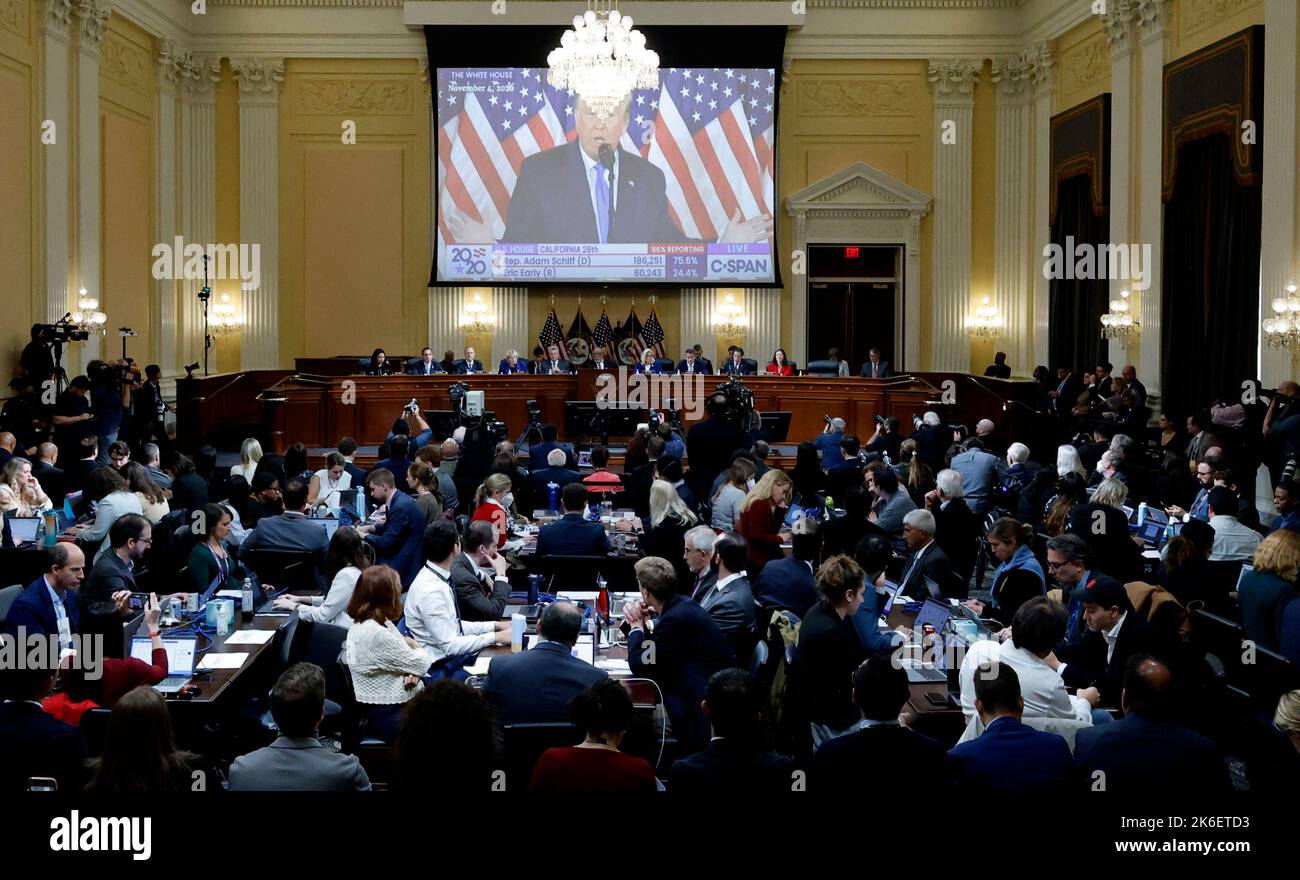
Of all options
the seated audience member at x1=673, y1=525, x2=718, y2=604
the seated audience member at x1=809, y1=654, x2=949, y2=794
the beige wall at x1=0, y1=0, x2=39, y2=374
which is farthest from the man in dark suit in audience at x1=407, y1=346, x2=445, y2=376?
the seated audience member at x1=809, y1=654, x2=949, y2=794

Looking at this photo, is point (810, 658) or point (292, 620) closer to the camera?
point (810, 658)

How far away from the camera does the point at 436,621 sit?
5.69 m

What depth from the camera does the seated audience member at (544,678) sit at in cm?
485

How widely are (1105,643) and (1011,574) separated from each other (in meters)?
0.77

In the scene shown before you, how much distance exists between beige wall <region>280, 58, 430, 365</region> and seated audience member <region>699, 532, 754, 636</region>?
48.3 ft

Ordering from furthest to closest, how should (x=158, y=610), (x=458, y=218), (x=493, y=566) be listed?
(x=458, y=218), (x=493, y=566), (x=158, y=610)

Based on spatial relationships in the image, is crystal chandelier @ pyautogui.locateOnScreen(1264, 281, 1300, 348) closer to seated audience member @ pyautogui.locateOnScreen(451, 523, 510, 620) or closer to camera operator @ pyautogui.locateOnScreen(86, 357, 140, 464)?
seated audience member @ pyautogui.locateOnScreen(451, 523, 510, 620)

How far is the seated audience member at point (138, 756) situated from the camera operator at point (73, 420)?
31.3ft

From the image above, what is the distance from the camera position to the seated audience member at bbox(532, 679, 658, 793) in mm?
3838

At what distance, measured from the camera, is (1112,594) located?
5.45 metres
